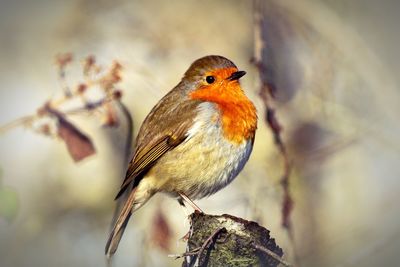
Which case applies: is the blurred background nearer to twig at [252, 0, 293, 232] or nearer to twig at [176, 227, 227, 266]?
twig at [252, 0, 293, 232]

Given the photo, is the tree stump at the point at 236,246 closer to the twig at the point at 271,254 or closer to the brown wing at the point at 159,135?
the twig at the point at 271,254

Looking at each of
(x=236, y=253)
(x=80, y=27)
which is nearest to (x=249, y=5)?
(x=80, y=27)

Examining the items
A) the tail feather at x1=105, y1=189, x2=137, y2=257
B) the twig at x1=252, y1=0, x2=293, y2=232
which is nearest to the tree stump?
the tail feather at x1=105, y1=189, x2=137, y2=257

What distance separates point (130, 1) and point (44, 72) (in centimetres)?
95

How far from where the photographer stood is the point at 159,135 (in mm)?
3941

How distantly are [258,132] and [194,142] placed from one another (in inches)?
62.8

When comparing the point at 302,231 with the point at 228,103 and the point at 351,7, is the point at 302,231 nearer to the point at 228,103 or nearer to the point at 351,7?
the point at 228,103

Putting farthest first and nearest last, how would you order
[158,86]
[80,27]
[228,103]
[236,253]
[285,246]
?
[80,27] < [158,86] < [285,246] < [228,103] < [236,253]

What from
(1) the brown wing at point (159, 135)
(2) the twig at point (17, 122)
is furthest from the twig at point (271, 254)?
(2) the twig at point (17, 122)

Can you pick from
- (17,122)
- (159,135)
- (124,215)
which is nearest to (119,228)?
(124,215)

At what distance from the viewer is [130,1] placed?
6.05m

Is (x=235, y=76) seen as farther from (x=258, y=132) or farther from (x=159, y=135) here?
(x=258, y=132)

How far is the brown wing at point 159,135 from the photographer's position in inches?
153

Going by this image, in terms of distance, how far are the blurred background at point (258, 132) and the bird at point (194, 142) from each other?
3.19 ft
